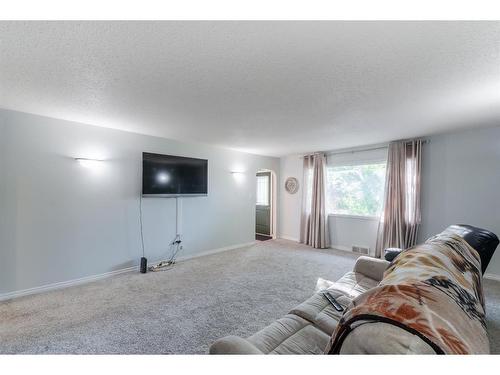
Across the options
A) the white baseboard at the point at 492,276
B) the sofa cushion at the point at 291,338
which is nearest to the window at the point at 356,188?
the white baseboard at the point at 492,276

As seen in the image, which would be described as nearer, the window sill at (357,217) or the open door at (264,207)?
the window sill at (357,217)

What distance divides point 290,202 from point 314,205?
2.89ft

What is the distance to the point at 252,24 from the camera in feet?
4.19

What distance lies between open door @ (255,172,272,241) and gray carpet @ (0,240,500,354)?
2.67 meters

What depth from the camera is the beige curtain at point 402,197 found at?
394 cm

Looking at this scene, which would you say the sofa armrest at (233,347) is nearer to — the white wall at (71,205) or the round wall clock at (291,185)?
the white wall at (71,205)

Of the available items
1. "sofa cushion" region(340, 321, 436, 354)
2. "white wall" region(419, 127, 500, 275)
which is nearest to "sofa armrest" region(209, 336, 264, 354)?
"sofa cushion" region(340, 321, 436, 354)

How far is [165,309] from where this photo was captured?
2443 millimetres

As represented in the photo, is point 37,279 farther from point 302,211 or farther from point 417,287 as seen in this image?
point 302,211

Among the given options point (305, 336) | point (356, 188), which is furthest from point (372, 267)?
point (356, 188)

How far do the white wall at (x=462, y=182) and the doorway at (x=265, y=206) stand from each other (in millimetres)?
3470

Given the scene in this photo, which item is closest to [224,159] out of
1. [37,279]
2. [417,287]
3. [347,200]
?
[347,200]

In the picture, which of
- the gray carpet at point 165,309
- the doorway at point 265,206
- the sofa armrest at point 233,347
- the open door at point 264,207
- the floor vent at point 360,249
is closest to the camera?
the sofa armrest at point 233,347

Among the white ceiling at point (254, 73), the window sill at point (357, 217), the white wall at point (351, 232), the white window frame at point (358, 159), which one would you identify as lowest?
the white wall at point (351, 232)
